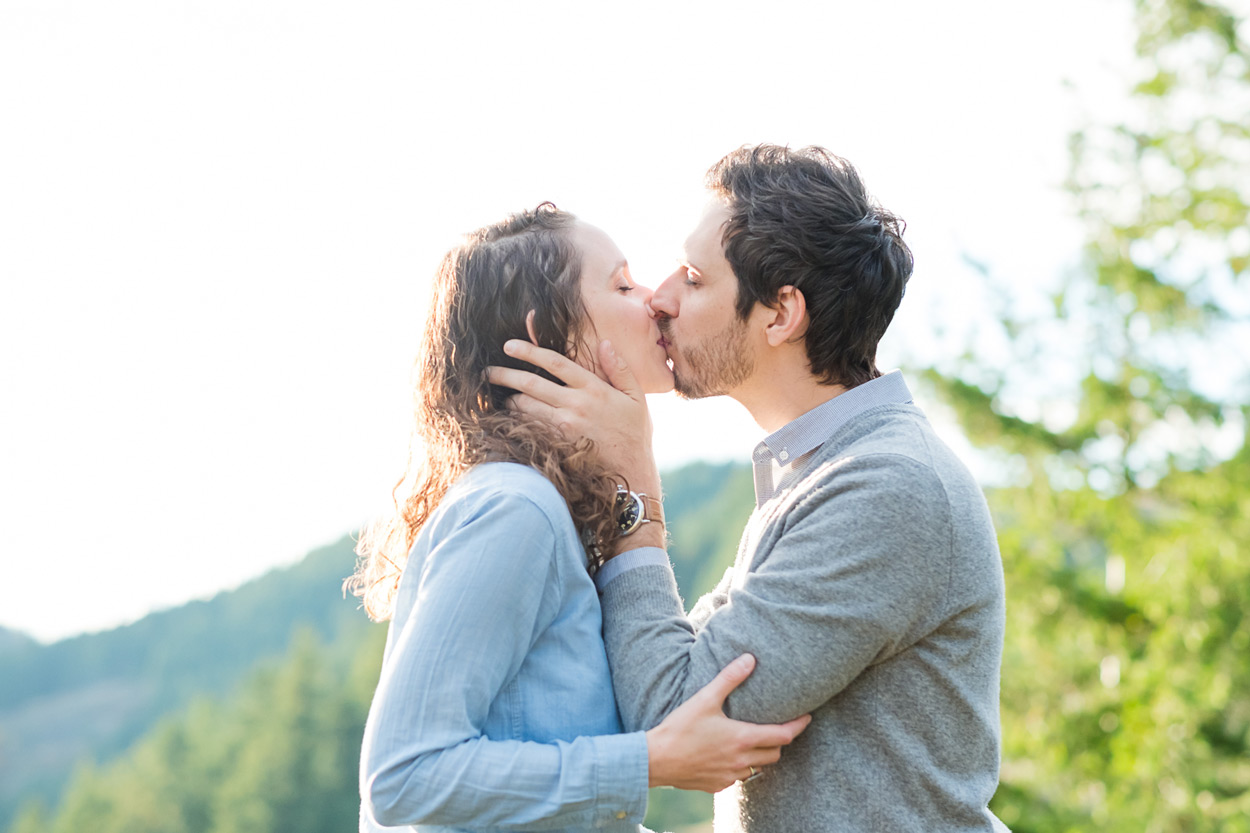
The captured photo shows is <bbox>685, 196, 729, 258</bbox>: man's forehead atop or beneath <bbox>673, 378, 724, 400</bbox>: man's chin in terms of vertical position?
atop

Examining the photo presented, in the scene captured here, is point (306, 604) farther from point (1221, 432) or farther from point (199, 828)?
point (1221, 432)

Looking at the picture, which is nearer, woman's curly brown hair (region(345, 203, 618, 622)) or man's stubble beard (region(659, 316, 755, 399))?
woman's curly brown hair (region(345, 203, 618, 622))

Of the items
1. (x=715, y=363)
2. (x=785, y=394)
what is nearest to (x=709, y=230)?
(x=715, y=363)

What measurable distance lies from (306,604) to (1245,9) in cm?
5305

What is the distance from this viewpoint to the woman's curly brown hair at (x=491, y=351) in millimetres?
2131

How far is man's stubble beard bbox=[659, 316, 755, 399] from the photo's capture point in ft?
8.19

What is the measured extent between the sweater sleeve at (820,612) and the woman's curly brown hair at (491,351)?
28 centimetres

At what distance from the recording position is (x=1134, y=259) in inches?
352

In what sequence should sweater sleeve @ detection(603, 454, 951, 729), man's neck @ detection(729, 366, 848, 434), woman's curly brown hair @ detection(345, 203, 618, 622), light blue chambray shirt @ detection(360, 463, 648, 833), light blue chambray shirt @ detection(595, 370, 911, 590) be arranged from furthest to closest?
man's neck @ detection(729, 366, 848, 434) → light blue chambray shirt @ detection(595, 370, 911, 590) → woman's curly brown hair @ detection(345, 203, 618, 622) → sweater sleeve @ detection(603, 454, 951, 729) → light blue chambray shirt @ detection(360, 463, 648, 833)

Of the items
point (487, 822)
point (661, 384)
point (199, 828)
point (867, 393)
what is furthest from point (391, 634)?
point (199, 828)

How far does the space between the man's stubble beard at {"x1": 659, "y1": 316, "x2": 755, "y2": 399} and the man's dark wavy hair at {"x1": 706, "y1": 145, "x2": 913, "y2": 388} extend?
7 centimetres

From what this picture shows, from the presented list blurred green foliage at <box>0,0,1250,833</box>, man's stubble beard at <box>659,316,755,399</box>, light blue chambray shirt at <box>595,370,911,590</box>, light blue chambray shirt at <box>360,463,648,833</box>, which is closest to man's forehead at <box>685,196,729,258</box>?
man's stubble beard at <box>659,316,755,399</box>

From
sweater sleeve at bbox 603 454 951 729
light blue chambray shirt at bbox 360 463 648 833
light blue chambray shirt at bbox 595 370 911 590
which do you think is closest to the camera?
light blue chambray shirt at bbox 360 463 648 833

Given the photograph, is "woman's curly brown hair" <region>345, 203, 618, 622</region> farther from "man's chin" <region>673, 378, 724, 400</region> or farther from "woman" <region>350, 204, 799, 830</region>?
"man's chin" <region>673, 378, 724, 400</region>
